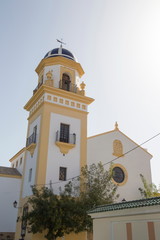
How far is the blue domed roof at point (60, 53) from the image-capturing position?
816 inches

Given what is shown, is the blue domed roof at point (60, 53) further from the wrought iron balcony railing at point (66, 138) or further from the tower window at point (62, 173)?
the tower window at point (62, 173)

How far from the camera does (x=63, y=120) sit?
18531mm

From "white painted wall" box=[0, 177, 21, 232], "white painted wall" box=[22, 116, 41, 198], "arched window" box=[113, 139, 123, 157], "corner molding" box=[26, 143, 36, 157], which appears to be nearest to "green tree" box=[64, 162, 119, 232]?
"white painted wall" box=[22, 116, 41, 198]

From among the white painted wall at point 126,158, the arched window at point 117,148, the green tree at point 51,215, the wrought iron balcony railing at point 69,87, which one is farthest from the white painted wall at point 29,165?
the arched window at point 117,148

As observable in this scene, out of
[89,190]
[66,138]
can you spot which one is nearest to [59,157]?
[66,138]

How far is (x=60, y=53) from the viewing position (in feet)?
68.3

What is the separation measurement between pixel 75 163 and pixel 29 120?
570cm

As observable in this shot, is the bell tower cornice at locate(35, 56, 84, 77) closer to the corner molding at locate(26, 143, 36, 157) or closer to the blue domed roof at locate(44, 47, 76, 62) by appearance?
the blue domed roof at locate(44, 47, 76, 62)

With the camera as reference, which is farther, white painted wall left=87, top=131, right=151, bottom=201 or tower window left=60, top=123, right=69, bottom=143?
white painted wall left=87, top=131, right=151, bottom=201

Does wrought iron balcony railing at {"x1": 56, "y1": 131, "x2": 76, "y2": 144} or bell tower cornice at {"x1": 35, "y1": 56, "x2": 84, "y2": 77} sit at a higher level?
bell tower cornice at {"x1": 35, "y1": 56, "x2": 84, "y2": 77}

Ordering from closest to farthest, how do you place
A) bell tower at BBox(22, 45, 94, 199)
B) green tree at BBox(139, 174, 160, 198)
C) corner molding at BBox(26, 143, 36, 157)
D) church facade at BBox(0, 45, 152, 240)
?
bell tower at BBox(22, 45, 94, 199) → church facade at BBox(0, 45, 152, 240) → corner molding at BBox(26, 143, 36, 157) → green tree at BBox(139, 174, 160, 198)

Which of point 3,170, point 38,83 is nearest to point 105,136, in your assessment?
point 38,83

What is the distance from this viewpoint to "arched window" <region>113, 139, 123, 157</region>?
65.4ft

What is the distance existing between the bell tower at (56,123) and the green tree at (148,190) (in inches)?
201
